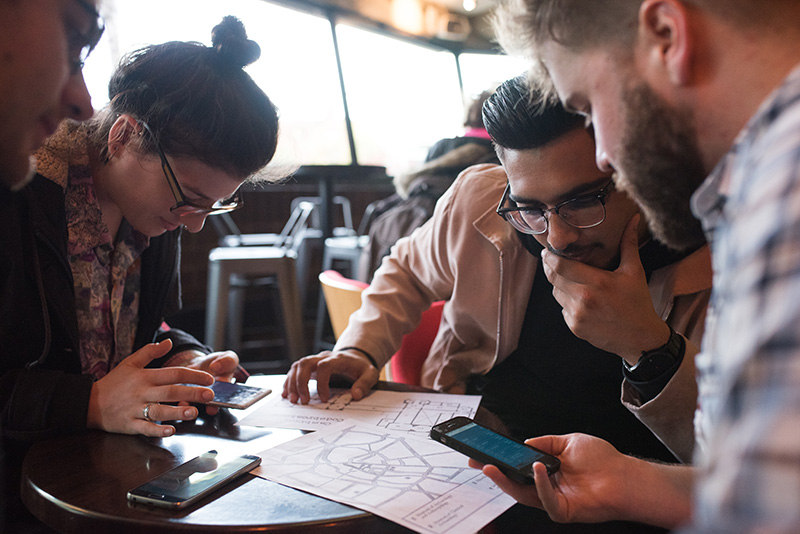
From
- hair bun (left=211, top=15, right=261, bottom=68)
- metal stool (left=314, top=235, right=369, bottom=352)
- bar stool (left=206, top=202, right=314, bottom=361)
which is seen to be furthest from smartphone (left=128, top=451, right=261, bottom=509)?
metal stool (left=314, top=235, right=369, bottom=352)

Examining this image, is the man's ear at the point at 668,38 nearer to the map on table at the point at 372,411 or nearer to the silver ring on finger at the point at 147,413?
the map on table at the point at 372,411

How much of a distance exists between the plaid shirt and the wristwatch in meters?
0.69

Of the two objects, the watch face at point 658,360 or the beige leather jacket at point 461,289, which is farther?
the beige leather jacket at point 461,289

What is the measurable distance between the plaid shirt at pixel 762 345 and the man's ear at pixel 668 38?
6.1 inches

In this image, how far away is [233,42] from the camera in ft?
4.38

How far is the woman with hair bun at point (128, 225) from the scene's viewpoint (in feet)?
3.53

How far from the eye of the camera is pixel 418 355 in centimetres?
186

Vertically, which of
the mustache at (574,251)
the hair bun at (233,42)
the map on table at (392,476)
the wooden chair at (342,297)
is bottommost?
the map on table at (392,476)

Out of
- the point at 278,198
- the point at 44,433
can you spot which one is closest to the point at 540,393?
the point at 44,433

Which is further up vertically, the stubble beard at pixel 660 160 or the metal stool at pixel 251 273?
Result: the stubble beard at pixel 660 160

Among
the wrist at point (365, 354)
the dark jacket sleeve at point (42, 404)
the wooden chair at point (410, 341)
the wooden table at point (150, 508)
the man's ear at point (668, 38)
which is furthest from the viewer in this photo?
the wooden chair at point (410, 341)

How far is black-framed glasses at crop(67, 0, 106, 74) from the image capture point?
2.50ft

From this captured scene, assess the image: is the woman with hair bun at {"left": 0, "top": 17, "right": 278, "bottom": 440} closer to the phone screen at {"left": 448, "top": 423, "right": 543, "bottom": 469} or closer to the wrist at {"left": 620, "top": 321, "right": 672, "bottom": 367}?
the phone screen at {"left": 448, "top": 423, "right": 543, "bottom": 469}

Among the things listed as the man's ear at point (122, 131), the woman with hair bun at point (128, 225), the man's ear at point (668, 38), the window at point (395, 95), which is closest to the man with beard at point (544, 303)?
the woman with hair bun at point (128, 225)
